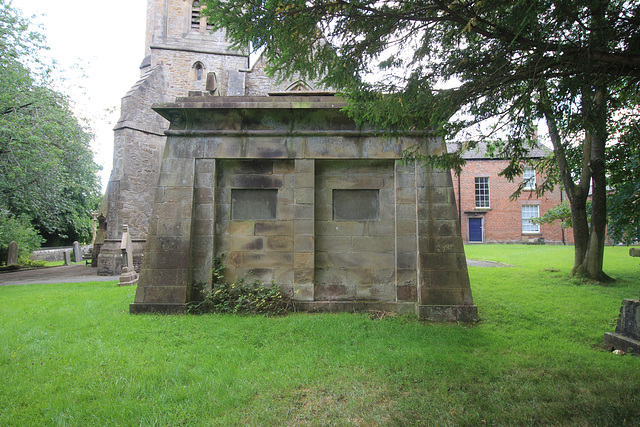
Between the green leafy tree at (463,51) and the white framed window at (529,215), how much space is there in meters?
29.1

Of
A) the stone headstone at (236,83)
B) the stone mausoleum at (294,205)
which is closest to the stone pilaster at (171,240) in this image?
the stone mausoleum at (294,205)

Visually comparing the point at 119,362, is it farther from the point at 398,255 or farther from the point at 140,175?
the point at 140,175

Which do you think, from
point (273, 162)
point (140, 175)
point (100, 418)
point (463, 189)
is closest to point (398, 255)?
point (273, 162)

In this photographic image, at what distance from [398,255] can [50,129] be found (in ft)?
49.6

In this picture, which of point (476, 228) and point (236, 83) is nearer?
point (236, 83)

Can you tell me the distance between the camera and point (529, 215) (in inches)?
1160

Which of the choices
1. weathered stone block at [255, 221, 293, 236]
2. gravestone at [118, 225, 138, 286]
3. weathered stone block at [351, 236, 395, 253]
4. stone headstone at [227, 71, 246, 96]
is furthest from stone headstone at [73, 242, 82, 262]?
weathered stone block at [351, 236, 395, 253]

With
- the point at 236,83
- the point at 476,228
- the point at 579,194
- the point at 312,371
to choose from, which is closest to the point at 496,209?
the point at 476,228

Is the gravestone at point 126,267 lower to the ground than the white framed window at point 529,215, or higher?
lower

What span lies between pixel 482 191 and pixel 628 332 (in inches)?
1095

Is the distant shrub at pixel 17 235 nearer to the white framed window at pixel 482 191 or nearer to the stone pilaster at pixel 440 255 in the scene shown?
the stone pilaster at pixel 440 255

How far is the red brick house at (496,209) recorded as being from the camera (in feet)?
95.0

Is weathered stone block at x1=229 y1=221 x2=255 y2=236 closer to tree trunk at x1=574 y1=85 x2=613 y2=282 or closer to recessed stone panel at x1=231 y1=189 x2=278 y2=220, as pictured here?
recessed stone panel at x1=231 y1=189 x2=278 y2=220

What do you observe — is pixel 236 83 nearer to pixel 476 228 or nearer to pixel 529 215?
pixel 476 228
